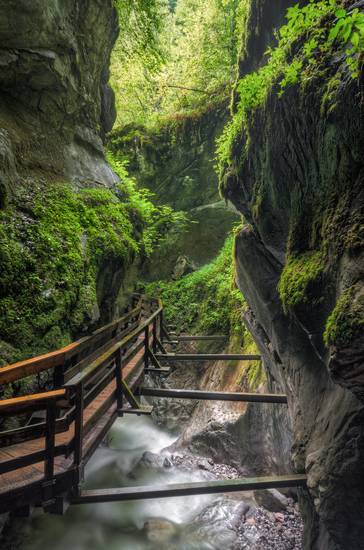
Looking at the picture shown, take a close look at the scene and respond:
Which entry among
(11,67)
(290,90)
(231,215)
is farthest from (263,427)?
(231,215)

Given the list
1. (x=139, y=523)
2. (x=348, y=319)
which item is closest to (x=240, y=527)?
(x=139, y=523)

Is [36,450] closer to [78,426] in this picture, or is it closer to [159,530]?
[78,426]

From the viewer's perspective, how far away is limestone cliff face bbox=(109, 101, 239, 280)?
18609 mm

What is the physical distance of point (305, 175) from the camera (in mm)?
4199

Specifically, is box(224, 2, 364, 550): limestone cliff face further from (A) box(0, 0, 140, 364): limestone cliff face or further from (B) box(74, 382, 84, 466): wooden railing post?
(A) box(0, 0, 140, 364): limestone cliff face

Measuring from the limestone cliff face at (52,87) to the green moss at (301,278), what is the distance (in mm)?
4865

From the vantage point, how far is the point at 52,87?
24.9 feet

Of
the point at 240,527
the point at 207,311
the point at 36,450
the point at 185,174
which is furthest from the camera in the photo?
the point at 185,174

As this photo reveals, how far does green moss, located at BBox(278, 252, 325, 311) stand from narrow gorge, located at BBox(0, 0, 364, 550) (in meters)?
0.03

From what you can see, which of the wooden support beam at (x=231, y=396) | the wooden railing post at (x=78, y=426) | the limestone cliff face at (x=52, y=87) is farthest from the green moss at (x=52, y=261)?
the wooden support beam at (x=231, y=396)

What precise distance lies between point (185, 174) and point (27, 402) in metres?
18.9

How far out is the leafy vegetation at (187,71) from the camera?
1616 centimetres

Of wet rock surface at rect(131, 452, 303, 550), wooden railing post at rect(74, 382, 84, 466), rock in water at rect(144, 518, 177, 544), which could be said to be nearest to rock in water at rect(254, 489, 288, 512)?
wet rock surface at rect(131, 452, 303, 550)

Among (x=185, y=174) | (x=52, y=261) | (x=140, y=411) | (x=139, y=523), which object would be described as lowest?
(x=139, y=523)
